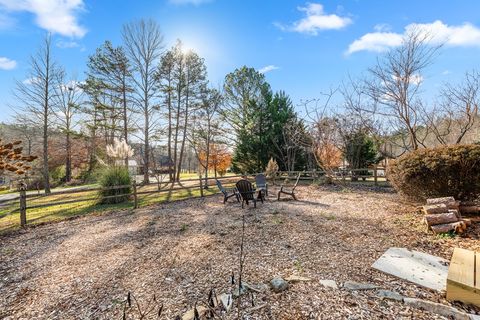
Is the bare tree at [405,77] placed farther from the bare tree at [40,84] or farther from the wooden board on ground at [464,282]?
the bare tree at [40,84]

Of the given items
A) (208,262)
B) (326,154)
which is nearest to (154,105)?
(326,154)

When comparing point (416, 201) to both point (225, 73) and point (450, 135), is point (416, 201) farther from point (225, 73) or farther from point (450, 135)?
point (225, 73)

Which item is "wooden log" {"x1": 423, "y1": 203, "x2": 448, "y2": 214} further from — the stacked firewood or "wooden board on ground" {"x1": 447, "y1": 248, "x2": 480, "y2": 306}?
"wooden board on ground" {"x1": 447, "y1": 248, "x2": 480, "y2": 306}

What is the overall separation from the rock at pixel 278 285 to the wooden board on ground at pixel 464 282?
152 centimetres

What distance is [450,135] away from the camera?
29.7 feet

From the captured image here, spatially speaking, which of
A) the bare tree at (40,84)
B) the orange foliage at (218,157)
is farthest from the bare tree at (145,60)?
the orange foliage at (218,157)

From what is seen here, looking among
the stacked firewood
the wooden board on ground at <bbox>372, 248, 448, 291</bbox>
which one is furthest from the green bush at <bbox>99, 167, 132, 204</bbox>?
the stacked firewood

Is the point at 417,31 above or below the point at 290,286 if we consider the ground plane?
above

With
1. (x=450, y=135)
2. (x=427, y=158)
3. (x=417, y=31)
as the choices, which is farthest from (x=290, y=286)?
(x=450, y=135)

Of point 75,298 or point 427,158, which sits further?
point 427,158

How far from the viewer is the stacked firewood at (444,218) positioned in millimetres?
3680

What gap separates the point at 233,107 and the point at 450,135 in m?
13.1

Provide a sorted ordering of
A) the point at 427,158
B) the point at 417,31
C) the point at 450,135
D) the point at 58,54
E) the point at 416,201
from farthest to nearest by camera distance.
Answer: the point at 58,54, the point at 450,135, the point at 417,31, the point at 416,201, the point at 427,158

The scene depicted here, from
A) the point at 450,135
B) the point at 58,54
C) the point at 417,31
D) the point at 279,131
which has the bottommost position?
the point at 450,135
